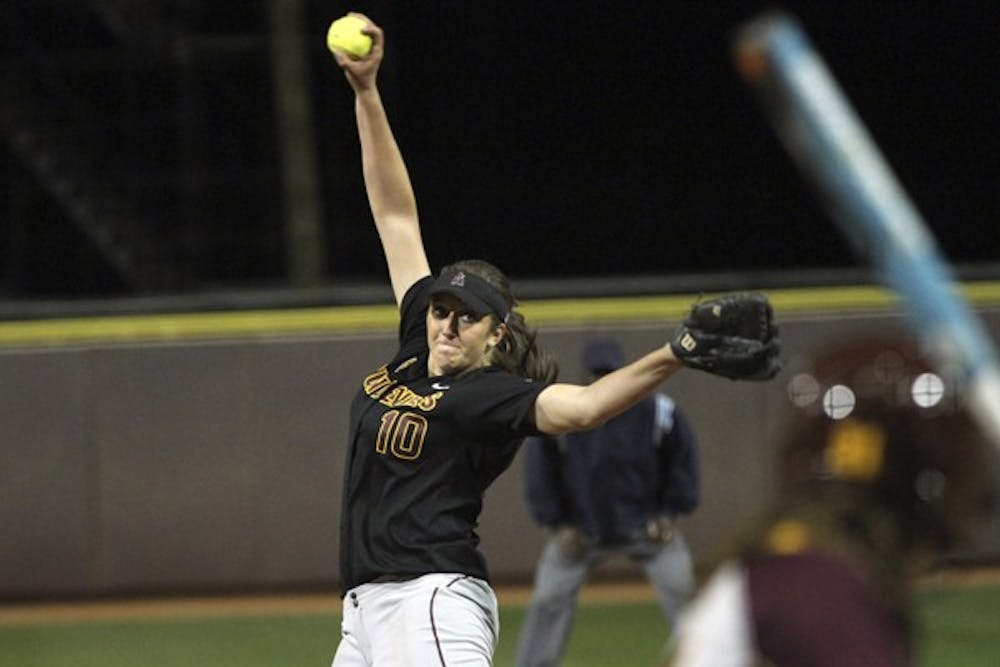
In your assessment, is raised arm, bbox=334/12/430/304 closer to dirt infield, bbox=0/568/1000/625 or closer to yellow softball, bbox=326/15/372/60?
yellow softball, bbox=326/15/372/60

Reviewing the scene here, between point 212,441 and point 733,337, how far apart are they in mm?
8121

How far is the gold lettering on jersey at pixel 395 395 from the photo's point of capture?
4617mm

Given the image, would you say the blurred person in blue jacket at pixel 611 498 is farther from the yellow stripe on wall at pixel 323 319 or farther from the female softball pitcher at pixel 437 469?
the female softball pitcher at pixel 437 469

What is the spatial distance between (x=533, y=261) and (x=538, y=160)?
40.2 inches

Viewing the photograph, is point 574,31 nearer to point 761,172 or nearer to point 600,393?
point 761,172

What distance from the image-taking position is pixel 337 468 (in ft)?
37.0

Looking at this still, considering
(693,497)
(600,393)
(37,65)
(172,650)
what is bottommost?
(172,650)

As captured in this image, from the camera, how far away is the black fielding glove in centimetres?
347

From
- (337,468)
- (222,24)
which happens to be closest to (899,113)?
(222,24)

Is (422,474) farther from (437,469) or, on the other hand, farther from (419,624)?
(419,624)

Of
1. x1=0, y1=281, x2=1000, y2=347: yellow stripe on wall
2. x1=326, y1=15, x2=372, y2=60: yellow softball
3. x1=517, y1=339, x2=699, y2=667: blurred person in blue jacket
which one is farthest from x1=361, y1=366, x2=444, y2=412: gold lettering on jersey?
x1=0, y1=281, x2=1000, y2=347: yellow stripe on wall

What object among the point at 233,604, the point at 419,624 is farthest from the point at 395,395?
the point at 233,604

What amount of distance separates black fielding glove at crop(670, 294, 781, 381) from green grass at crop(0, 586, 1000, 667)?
545cm

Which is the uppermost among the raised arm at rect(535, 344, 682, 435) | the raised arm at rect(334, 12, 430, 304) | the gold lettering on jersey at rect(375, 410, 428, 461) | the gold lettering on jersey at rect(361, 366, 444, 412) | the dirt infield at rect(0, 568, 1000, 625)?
the raised arm at rect(334, 12, 430, 304)
